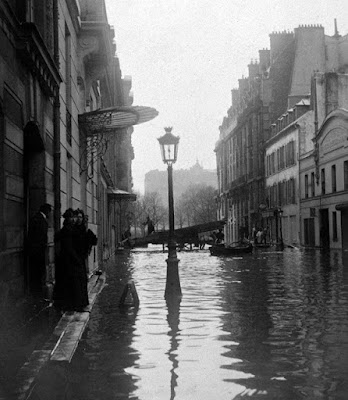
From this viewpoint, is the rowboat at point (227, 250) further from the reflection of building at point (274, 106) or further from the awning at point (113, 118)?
the awning at point (113, 118)

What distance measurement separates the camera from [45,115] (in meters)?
13.2

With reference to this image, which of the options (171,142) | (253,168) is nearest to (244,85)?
(253,168)

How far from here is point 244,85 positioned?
79500 millimetres

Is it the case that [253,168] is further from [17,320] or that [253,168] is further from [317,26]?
[17,320]

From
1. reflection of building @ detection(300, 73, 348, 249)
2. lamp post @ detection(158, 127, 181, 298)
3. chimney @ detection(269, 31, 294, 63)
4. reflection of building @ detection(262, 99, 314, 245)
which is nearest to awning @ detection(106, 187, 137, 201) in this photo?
reflection of building @ detection(300, 73, 348, 249)

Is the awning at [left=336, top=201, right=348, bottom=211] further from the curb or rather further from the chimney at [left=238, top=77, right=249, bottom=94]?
the chimney at [left=238, top=77, right=249, bottom=94]

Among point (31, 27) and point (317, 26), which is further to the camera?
point (317, 26)

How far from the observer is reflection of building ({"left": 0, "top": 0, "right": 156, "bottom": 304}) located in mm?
9797

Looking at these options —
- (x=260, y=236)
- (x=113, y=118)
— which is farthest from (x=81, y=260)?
(x=260, y=236)

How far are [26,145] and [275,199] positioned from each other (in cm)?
5043

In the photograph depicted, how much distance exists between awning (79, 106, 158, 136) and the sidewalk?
28.9ft

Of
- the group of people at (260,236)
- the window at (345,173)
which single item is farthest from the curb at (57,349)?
the group of people at (260,236)

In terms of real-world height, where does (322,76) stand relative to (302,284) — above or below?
above

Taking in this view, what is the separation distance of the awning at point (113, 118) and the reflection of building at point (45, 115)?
1.3 inches
